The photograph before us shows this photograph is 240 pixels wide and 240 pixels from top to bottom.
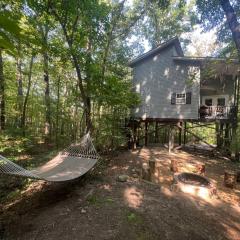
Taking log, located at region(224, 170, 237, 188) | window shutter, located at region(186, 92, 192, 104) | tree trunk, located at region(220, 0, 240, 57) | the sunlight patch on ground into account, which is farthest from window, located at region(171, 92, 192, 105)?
the sunlight patch on ground

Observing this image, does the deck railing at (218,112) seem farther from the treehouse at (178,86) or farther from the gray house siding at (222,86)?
the gray house siding at (222,86)

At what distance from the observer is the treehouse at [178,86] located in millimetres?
12547

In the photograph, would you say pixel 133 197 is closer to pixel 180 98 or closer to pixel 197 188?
pixel 197 188

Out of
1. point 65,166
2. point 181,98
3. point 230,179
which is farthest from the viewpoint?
point 181,98

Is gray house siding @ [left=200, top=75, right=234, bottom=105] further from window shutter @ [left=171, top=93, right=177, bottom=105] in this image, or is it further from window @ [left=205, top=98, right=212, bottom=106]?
window shutter @ [left=171, top=93, right=177, bottom=105]

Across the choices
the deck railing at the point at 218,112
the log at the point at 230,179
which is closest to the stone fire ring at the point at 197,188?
the log at the point at 230,179

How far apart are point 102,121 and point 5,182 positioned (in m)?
4.96

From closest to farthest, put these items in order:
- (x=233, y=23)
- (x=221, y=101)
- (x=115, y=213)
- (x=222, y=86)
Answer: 1. (x=115, y=213)
2. (x=233, y=23)
3. (x=222, y=86)
4. (x=221, y=101)

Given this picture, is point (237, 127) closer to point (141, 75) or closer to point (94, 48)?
point (141, 75)

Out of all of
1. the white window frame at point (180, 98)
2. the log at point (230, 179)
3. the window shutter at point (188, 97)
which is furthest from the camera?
the white window frame at point (180, 98)

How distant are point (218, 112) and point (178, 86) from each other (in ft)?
9.19

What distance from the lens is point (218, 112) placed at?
12.9 metres

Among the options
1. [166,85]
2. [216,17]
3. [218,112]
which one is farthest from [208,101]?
[216,17]

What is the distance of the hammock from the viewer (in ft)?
15.7
